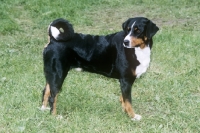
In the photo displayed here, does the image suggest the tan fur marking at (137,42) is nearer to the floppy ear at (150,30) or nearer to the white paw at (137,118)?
the floppy ear at (150,30)

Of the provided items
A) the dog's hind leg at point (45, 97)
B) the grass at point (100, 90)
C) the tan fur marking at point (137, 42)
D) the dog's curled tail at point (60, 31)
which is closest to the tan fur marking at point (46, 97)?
the dog's hind leg at point (45, 97)

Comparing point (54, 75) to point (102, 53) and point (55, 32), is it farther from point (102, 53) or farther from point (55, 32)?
point (102, 53)

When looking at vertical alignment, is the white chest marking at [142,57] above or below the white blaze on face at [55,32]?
→ below

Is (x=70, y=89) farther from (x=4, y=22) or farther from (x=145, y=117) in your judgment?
(x=4, y=22)

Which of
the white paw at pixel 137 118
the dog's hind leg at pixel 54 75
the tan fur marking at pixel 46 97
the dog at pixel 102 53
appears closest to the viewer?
the dog at pixel 102 53

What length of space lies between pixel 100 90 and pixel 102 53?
3.34 feet

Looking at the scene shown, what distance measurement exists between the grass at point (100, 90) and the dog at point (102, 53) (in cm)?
30

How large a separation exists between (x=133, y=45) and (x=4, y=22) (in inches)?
244

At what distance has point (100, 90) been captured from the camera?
5750 millimetres

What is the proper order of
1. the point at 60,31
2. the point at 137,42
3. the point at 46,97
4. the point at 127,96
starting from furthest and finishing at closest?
the point at 46,97 → the point at 127,96 → the point at 60,31 → the point at 137,42

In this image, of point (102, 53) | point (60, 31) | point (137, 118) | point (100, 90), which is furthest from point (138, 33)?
point (100, 90)

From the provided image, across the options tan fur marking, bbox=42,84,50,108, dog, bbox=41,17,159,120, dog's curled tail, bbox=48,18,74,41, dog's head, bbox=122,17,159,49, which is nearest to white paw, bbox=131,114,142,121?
dog, bbox=41,17,159,120

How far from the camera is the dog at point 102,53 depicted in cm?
462

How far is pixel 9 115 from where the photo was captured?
4871 millimetres
